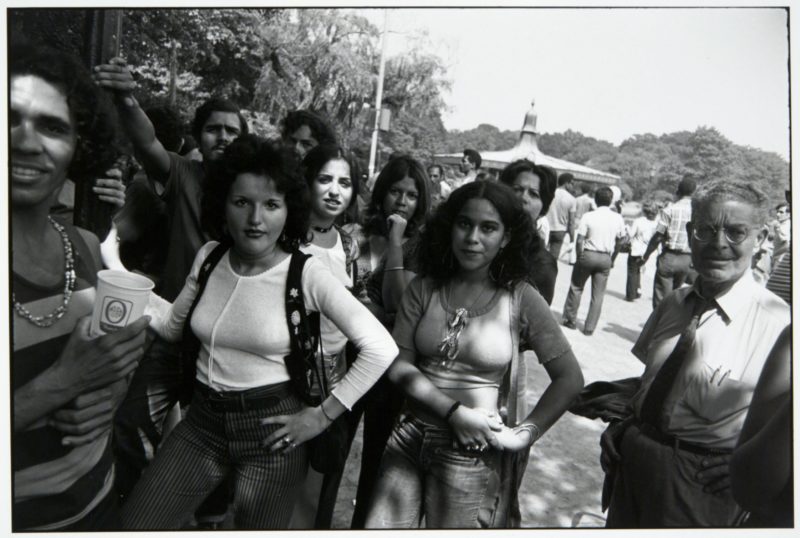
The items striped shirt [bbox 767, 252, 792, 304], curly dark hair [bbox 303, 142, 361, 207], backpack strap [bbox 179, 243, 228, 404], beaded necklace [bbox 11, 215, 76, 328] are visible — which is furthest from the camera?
curly dark hair [bbox 303, 142, 361, 207]

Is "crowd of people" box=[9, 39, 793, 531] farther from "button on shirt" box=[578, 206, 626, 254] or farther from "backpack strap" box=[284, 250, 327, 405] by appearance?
"button on shirt" box=[578, 206, 626, 254]

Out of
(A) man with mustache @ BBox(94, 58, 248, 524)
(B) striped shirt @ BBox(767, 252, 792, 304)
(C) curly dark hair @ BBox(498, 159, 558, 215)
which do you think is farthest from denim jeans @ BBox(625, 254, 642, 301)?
(A) man with mustache @ BBox(94, 58, 248, 524)

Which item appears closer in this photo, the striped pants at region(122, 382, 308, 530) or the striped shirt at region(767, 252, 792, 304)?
the striped pants at region(122, 382, 308, 530)

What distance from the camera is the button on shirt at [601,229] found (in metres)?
6.27

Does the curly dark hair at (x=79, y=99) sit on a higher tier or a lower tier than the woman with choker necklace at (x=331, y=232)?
higher

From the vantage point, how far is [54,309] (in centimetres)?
148

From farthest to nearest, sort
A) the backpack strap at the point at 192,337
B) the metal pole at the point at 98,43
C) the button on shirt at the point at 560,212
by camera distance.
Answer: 1. the button on shirt at the point at 560,212
2. the metal pole at the point at 98,43
3. the backpack strap at the point at 192,337

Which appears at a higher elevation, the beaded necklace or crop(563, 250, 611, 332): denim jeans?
the beaded necklace

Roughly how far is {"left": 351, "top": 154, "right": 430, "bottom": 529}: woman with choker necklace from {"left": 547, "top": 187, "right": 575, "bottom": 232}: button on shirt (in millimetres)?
5038

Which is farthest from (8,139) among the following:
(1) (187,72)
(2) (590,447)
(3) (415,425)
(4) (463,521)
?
(1) (187,72)

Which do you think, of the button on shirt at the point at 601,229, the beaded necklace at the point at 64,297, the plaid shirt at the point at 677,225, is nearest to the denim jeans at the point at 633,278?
the button on shirt at the point at 601,229

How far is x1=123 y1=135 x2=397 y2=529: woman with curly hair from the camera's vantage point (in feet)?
5.79

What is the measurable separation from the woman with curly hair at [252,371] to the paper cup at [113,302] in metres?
0.27

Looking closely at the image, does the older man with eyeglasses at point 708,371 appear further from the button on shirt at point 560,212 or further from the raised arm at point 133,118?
the button on shirt at point 560,212
